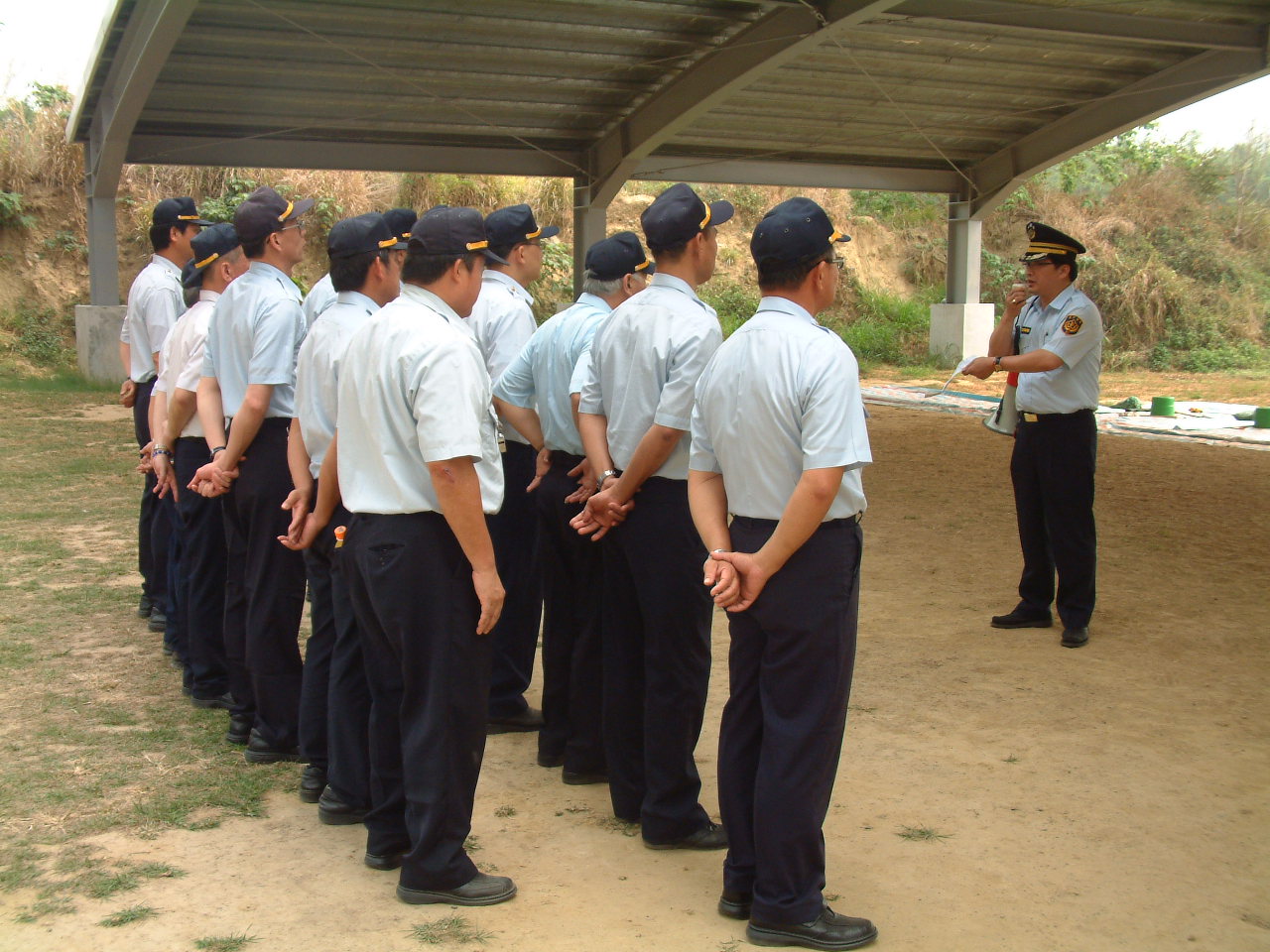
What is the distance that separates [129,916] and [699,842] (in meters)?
1.58

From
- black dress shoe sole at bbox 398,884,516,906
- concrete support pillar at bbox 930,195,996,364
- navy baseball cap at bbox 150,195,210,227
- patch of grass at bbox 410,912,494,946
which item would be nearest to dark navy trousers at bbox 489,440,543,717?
black dress shoe sole at bbox 398,884,516,906

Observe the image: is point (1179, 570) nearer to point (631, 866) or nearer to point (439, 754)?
point (631, 866)

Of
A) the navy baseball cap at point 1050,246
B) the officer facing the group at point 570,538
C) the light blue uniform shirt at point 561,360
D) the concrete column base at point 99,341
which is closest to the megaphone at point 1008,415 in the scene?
the navy baseball cap at point 1050,246

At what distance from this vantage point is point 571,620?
415cm

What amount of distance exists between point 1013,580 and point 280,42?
29.8 feet

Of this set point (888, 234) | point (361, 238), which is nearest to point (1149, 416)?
point (361, 238)

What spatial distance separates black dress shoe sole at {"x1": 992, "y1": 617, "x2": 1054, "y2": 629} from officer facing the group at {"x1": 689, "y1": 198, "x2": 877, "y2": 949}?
3225 millimetres

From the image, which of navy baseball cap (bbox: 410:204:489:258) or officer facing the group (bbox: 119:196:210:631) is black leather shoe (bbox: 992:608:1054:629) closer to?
navy baseball cap (bbox: 410:204:489:258)

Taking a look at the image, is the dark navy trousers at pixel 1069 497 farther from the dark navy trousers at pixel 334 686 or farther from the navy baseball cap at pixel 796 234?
the dark navy trousers at pixel 334 686

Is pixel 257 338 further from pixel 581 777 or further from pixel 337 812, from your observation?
pixel 581 777

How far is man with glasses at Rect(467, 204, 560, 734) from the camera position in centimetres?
466

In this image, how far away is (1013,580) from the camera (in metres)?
6.94

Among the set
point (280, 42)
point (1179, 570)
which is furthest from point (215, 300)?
point (280, 42)

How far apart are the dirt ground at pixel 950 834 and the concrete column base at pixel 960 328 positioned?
1492 centimetres
